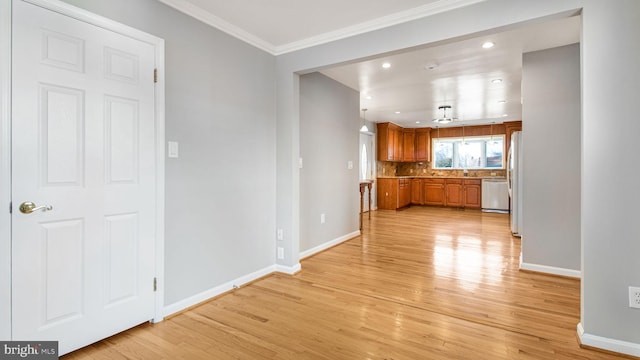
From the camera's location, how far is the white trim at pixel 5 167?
1630 mm

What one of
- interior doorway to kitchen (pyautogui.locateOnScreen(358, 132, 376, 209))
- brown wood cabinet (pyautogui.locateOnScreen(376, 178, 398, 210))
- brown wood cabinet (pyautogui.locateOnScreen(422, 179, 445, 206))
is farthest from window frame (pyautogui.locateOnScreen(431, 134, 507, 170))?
interior doorway to kitchen (pyautogui.locateOnScreen(358, 132, 376, 209))

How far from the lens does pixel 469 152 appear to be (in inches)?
369

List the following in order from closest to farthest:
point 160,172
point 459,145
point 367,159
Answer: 1. point 160,172
2. point 367,159
3. point 459,145

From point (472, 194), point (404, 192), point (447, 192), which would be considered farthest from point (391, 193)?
point (472, 194)

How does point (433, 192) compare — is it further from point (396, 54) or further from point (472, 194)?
point (396, 54)

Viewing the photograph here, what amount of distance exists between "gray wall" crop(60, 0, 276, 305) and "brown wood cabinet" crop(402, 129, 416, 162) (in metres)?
6.81

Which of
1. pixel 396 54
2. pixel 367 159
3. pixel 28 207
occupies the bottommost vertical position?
pixel 28 207

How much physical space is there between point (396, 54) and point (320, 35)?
799 millimetres

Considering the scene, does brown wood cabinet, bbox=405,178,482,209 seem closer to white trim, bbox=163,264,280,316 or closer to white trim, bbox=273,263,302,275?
white trim, bbox=273,263,302,275

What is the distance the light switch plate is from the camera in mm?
2414

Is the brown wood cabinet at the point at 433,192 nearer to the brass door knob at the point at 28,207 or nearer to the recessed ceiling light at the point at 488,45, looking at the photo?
the recessed ceiling light at the point at 488,45

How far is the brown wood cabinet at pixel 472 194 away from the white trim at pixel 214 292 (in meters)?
7.08

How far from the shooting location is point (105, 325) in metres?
2.07

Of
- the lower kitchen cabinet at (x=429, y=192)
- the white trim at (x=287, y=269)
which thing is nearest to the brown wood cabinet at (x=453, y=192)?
the lower kitchen cabinet at (x=429, y=192)
